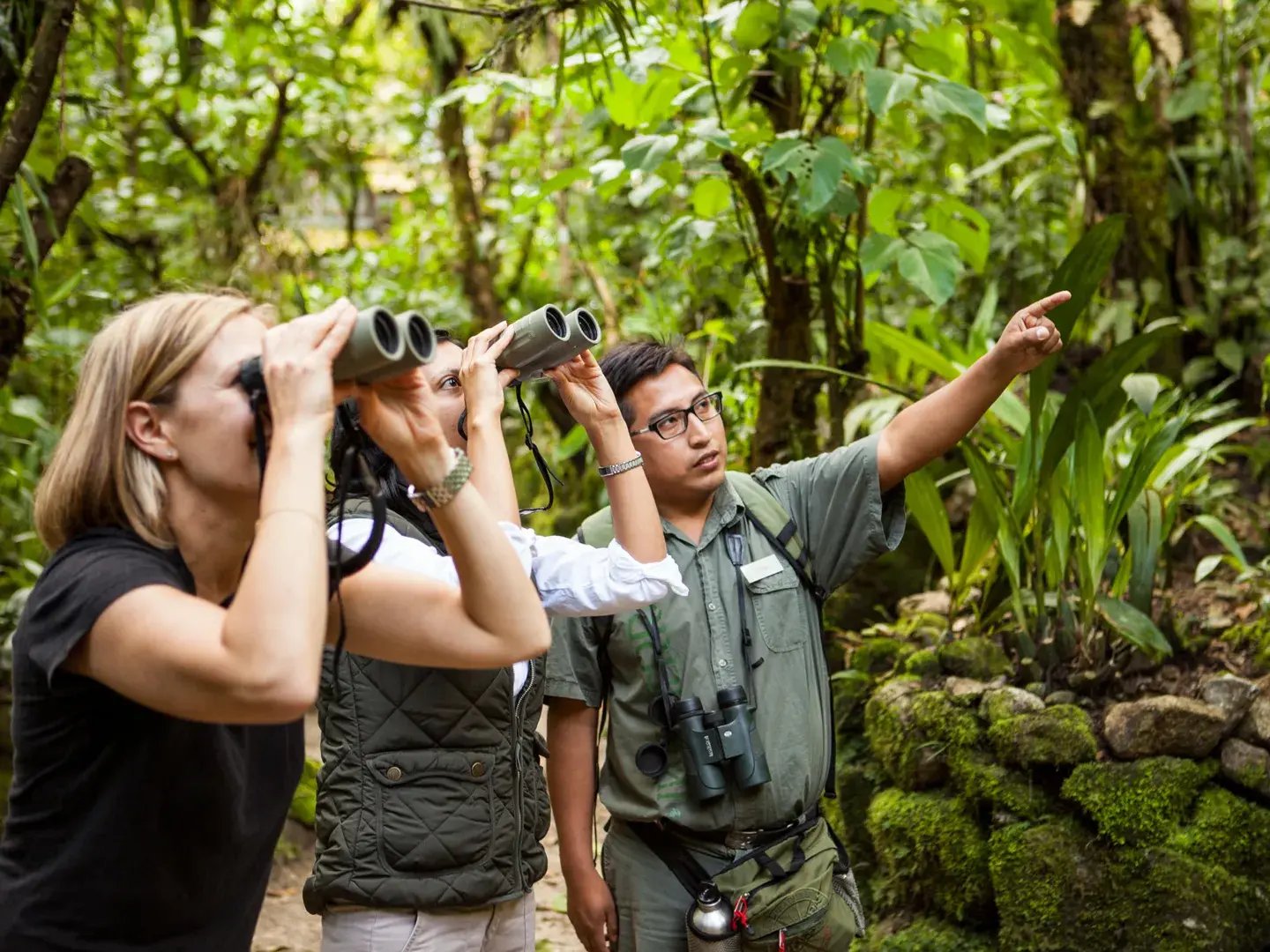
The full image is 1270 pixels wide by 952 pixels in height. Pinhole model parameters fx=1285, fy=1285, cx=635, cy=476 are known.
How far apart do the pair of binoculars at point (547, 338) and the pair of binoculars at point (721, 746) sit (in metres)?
0.66

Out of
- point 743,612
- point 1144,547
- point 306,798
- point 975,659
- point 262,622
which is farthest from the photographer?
point 306,798

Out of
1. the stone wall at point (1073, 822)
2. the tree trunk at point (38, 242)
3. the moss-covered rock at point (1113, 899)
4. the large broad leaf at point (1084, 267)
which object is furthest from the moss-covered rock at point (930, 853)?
the tree trunk at point (38, 242)

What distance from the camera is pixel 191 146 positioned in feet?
23.4

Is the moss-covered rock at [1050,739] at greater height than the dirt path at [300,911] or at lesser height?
greater

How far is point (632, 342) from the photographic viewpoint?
2.59 meters

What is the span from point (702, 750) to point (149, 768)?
1.06 m

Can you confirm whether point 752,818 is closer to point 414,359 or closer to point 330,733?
point 330,733

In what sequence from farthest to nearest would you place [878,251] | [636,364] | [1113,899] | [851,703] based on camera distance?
[851,703]
[878,251]
[1113,899]
[636,364]

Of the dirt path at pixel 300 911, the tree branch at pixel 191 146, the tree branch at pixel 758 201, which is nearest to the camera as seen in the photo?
the tree branch at pixel 758 201

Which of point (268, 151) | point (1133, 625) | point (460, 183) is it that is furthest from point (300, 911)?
point (460, 183)

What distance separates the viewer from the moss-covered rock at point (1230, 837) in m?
2.89

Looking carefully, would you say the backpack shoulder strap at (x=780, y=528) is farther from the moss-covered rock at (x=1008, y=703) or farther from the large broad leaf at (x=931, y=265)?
the large broad leaf at (x=931, y=265)

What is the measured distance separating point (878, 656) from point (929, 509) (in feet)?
1.86

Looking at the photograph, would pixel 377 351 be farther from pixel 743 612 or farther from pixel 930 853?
pixel 930 853
